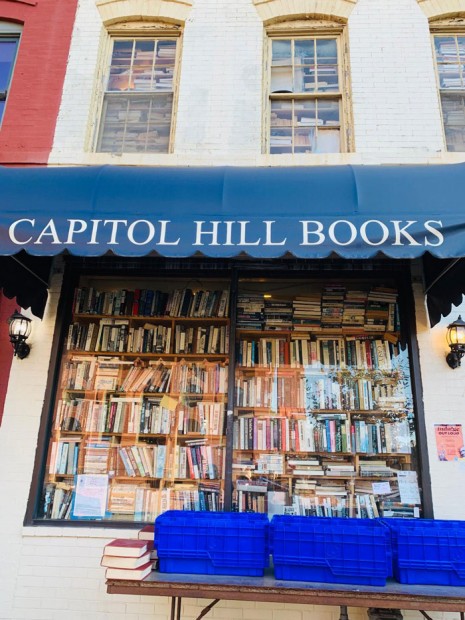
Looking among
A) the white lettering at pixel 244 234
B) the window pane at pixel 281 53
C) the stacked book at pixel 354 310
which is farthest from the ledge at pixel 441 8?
the white lettering at pixel 244 234

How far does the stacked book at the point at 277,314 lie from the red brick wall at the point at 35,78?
310cm

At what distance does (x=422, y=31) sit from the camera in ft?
18.8

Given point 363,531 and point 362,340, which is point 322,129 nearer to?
point 362,340

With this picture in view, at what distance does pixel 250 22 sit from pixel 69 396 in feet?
16.5

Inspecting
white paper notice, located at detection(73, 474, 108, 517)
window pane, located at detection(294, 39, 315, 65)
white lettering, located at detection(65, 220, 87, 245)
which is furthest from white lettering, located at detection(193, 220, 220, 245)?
window pane, located at detection(294, 39, 315, 65)

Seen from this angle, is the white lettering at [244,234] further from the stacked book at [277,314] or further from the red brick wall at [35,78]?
the red brick wall at [35,78]

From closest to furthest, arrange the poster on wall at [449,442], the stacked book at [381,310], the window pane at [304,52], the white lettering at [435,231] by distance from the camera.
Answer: the white lettering at [435,231] < the poster on wall at [449,442] < the stacked book at [381,310] < the window pane at [304,52]

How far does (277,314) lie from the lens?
518 cm

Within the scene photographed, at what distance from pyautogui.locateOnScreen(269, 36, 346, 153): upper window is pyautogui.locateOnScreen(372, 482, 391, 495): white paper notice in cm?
374

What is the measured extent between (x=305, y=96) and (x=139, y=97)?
2104 millimetres

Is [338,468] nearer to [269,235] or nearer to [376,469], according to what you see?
[376,469]

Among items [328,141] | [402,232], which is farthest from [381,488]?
[328,141]

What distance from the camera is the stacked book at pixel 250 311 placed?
510cm

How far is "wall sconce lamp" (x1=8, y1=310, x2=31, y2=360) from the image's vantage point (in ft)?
15.1
